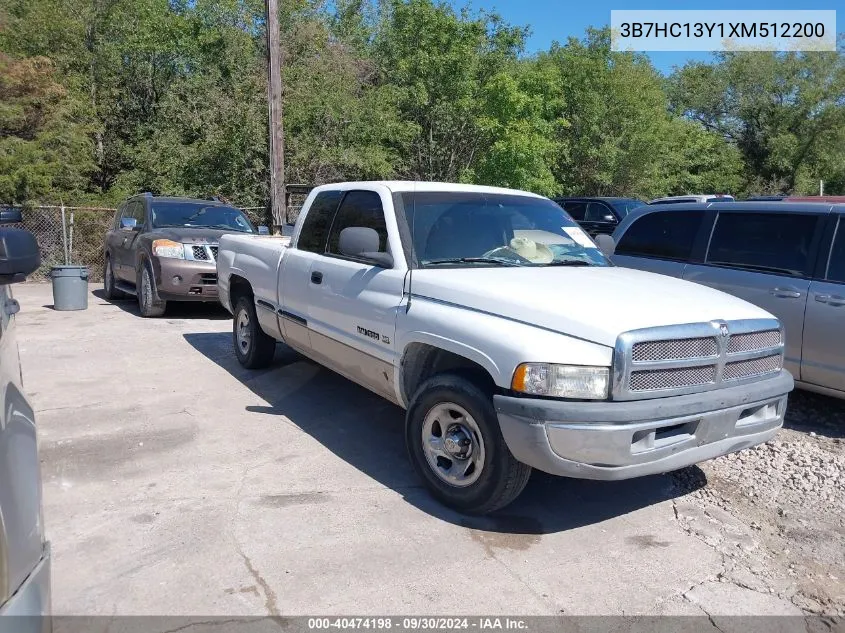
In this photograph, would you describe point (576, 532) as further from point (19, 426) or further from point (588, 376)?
point (19, 426)

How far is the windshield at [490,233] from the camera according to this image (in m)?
4.70

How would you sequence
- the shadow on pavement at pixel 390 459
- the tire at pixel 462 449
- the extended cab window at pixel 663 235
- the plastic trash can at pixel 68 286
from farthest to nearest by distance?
the plastic trash can at pixel 68 286
the extended cab window at pixel 663 235
the shadow on pavement at pixel 390 459
the tire at pixel 462 449

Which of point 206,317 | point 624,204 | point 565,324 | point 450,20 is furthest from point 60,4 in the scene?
point 565,324

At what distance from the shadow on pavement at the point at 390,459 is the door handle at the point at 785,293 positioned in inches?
74.7

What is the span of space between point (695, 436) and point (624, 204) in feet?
47.6

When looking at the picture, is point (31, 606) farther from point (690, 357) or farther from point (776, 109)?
point (776, 109)

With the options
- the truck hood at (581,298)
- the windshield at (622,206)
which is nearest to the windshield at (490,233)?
the truck hood at (581,298)

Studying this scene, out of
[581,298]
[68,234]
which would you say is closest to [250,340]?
[581,298]

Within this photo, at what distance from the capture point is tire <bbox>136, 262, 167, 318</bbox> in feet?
33.2

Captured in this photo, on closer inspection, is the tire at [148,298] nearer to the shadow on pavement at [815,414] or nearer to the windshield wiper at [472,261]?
the windshield wiper at [472,261]

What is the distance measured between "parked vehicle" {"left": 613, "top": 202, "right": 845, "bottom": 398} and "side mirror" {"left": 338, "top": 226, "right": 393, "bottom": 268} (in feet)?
11.3

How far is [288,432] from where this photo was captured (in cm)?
543

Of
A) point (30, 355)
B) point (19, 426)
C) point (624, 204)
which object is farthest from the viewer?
point (624, 204)

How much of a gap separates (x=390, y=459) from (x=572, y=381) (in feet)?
6.18
